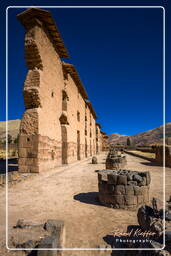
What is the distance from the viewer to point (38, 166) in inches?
355

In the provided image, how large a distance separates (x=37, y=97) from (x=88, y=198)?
21.5ft

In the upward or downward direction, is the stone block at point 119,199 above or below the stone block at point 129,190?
below

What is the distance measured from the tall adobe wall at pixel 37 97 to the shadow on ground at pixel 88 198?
419 cm

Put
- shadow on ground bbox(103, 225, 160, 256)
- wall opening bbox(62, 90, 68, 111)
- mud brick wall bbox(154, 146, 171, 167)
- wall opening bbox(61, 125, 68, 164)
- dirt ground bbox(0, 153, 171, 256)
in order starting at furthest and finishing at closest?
wall opening bbox(62, 90, 68, 111), wall opening bbox(61, 125, 68, 164), mud brick wall bbox(154, 146, 171, 167), dirt ground bbox(0, 153, 171, 256), shadow on ground bbox(103, 225, 160, 256)

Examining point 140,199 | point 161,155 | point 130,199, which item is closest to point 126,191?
point 130,199

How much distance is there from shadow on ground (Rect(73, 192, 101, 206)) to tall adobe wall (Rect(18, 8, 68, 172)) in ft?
13.7

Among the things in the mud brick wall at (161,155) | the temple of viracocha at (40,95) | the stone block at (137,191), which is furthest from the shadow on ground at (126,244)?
the mud brick wall at (161,155)

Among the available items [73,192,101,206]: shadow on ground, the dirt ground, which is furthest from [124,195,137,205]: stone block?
[73,192,101,206]: shadow on ground

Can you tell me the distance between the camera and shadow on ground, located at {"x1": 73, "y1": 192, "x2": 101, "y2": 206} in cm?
513

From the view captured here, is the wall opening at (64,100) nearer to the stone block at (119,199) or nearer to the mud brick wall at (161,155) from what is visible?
the mud brick wall at (161,155)

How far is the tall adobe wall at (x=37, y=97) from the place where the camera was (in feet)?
30.1

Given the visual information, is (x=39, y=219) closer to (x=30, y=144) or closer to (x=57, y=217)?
(x=57, y=217)

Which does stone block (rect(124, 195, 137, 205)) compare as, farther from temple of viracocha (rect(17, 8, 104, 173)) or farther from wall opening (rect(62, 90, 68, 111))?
wall opening (rect(62, 90, 68, 111))

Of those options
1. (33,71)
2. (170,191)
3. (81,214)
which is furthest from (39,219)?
(33,71)
